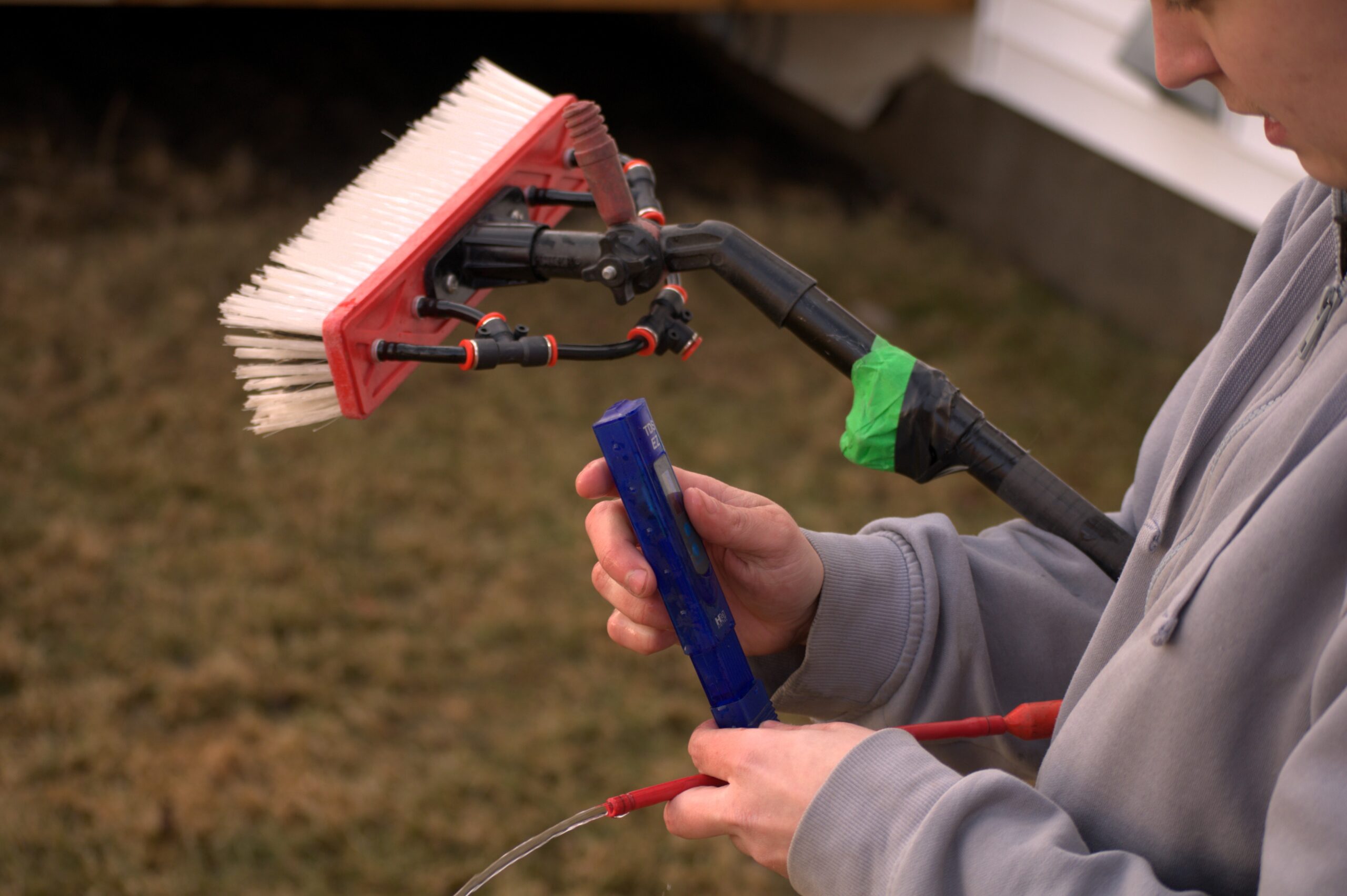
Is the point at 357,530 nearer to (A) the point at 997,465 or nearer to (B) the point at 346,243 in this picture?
(B) the point at 346,243

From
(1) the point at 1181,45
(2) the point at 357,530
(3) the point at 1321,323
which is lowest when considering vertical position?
(2) the point at 357,530

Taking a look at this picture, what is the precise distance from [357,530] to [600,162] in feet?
6.24

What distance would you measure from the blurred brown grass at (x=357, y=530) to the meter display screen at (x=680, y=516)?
118 cm

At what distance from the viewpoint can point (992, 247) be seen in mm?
3941

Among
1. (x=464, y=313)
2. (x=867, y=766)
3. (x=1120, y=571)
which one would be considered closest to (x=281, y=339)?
(x=464, y=313)

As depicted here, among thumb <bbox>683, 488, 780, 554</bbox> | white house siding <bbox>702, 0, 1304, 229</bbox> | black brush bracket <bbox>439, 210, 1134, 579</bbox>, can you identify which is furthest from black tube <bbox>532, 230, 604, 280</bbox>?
white house siding <bbox>702, 0, 1304, 229</bbox>

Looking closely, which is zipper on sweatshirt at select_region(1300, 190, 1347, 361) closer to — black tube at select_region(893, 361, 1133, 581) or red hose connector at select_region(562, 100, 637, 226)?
black tube at select_region(893, 361, 1133, 581)

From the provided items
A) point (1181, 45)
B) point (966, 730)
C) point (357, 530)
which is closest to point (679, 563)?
point (966, 730)

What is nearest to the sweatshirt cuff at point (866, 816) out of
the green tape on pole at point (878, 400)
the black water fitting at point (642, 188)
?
the green tape on pole at point (878, 400)

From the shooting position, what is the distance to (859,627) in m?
0.94

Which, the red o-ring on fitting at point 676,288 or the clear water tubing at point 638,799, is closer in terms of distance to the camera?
the clear water tubing at point 638,799

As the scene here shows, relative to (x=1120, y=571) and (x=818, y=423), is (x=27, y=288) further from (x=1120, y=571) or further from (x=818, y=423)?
(x=1120, y=571)

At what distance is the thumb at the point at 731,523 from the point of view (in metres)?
0.86

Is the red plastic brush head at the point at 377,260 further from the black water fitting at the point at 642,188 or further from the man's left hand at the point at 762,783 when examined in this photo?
the man's left hand at the point at 762,783
